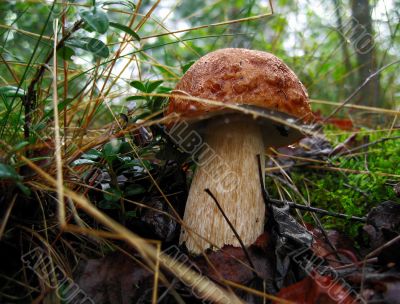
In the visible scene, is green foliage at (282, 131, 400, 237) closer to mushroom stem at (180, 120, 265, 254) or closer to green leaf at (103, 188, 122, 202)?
mushroom stem at (180, 120, 265, 254)

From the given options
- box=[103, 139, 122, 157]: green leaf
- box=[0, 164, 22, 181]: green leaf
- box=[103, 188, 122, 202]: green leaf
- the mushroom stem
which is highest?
box=[0, 164, 22, 181]: green leaf

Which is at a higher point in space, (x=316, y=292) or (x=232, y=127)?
(x=232, y=127)

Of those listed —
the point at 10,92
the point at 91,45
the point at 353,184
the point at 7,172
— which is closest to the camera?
the point at 7,172

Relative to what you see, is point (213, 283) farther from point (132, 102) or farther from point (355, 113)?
point (355, 113)

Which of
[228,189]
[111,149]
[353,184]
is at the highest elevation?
[111,149]

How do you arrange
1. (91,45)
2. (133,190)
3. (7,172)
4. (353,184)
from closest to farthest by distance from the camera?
(7,172) → (91,45) → (133,190) → (353,184)

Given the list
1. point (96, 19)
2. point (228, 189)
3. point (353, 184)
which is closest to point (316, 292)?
point (228, 189)

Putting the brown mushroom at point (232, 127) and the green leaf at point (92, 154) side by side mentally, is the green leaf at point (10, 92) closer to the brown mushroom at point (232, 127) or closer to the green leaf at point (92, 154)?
the green leaf at point (92, 154)

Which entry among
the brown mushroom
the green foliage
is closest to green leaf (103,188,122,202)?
the brown mushroom

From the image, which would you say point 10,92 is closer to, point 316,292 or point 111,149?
point 111,149
